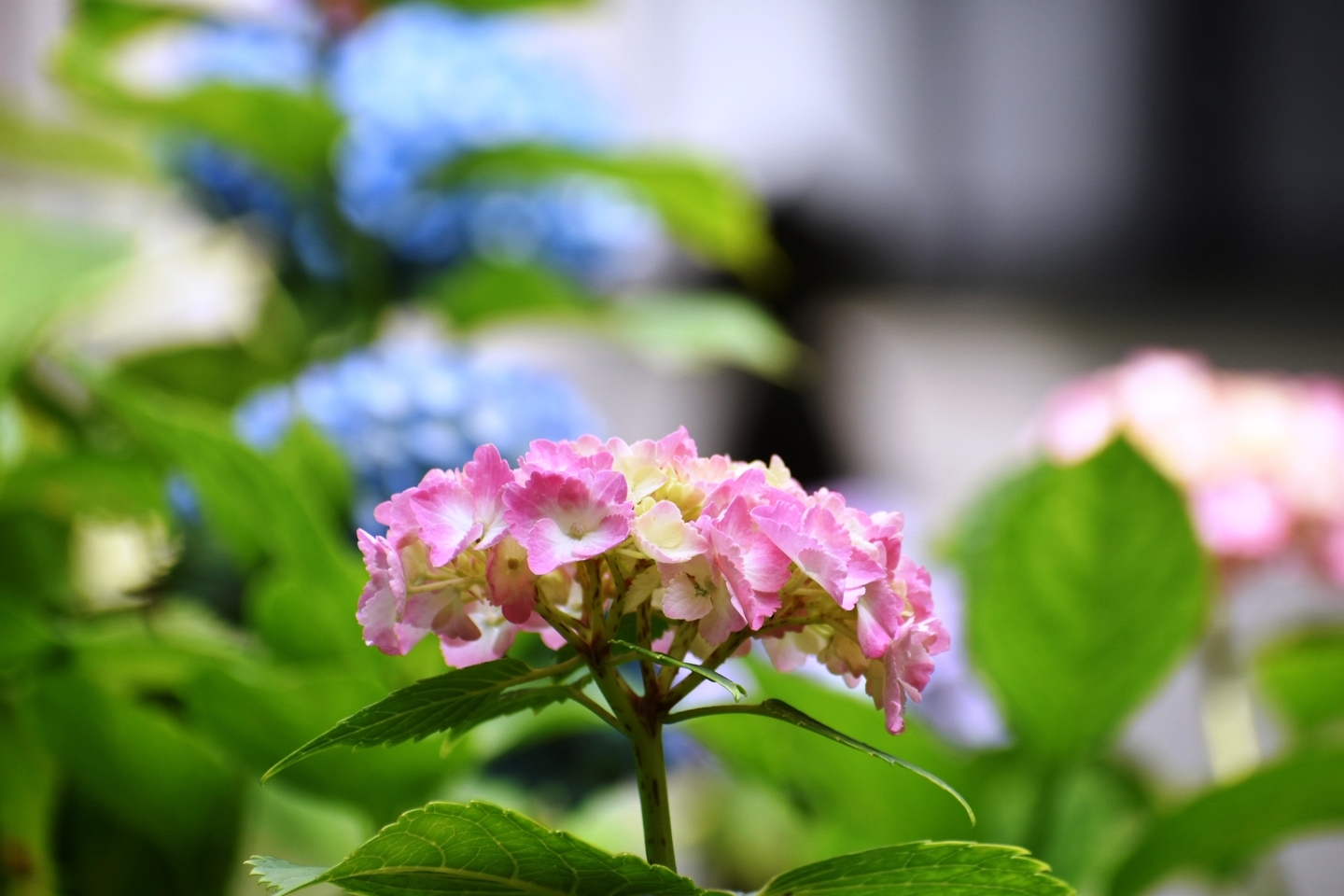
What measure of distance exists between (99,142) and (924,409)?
112cm

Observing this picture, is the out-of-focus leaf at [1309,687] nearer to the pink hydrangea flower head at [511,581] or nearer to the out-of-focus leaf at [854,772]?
the out-of-focus leaf at [854,772]

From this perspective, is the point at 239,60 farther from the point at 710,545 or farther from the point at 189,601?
the point at 710,545

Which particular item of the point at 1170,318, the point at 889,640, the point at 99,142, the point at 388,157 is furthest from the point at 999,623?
the point at 1170,318

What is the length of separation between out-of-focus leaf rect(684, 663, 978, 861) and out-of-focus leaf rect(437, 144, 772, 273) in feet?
0.62

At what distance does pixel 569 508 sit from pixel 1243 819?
206mm

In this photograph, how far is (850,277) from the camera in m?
1.44

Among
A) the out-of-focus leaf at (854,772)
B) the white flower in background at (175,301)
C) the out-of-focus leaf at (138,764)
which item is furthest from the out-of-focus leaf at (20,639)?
the white flower in background at (175,301)

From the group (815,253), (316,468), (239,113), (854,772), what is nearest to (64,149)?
(239,113)

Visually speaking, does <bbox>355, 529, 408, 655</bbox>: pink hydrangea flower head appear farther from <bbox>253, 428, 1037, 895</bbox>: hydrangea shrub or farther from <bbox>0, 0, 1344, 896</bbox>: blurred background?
<bbox>0, 0, 1344, 896</bbox>: blurred background

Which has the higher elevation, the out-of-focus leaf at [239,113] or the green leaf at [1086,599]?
the out-of-focus leaf at [239,113]

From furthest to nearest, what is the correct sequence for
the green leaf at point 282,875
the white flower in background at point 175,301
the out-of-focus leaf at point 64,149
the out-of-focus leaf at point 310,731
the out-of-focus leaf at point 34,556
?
1. the white flower in background at point 175,301
2. the out-of-focus leaf at point 64,149
3. the out-of-focus leaf at point 34,556
4. the out-of-focus leaf at point 310,731
5. the green leaf at point 282,875

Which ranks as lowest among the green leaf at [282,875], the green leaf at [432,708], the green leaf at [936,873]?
the green leaf at [936,873]

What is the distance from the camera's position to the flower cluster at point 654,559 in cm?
12

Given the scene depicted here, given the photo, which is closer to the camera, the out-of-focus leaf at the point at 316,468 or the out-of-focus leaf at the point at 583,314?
the out-of-focus leaf at the point at 316,468
